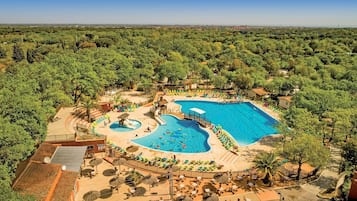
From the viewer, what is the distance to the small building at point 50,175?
16.0m

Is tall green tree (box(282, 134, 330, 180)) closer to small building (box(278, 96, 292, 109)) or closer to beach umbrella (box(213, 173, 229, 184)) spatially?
beach umbrella (box(213, 173, 229, 184))

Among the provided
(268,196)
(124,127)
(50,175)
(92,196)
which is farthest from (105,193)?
(124,127)

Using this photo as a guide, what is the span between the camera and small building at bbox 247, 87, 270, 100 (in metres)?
45.9

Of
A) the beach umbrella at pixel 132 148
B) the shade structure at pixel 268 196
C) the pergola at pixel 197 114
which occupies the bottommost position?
the shade structure at pixel 268 196

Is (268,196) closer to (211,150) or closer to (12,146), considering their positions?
(211,150)

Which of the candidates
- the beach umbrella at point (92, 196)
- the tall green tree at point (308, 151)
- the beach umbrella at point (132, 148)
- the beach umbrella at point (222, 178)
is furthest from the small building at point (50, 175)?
the tall green tree at point (308, 151)

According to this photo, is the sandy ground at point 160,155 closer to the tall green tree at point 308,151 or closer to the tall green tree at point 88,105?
the tall green tree at point 88,105

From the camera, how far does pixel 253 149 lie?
28.6 meters

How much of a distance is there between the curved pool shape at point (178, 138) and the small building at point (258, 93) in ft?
51.4

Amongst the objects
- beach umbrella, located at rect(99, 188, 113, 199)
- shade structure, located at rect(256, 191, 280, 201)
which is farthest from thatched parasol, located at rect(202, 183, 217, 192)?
beach umbrella, located at rect(99, 188, 113, 199)

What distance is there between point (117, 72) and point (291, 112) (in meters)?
31.1

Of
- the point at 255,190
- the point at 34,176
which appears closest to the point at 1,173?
the point at 34,176

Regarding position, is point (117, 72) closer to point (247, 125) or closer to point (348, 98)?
point (247, 125)

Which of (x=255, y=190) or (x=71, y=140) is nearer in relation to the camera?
(x=255, y=190)
